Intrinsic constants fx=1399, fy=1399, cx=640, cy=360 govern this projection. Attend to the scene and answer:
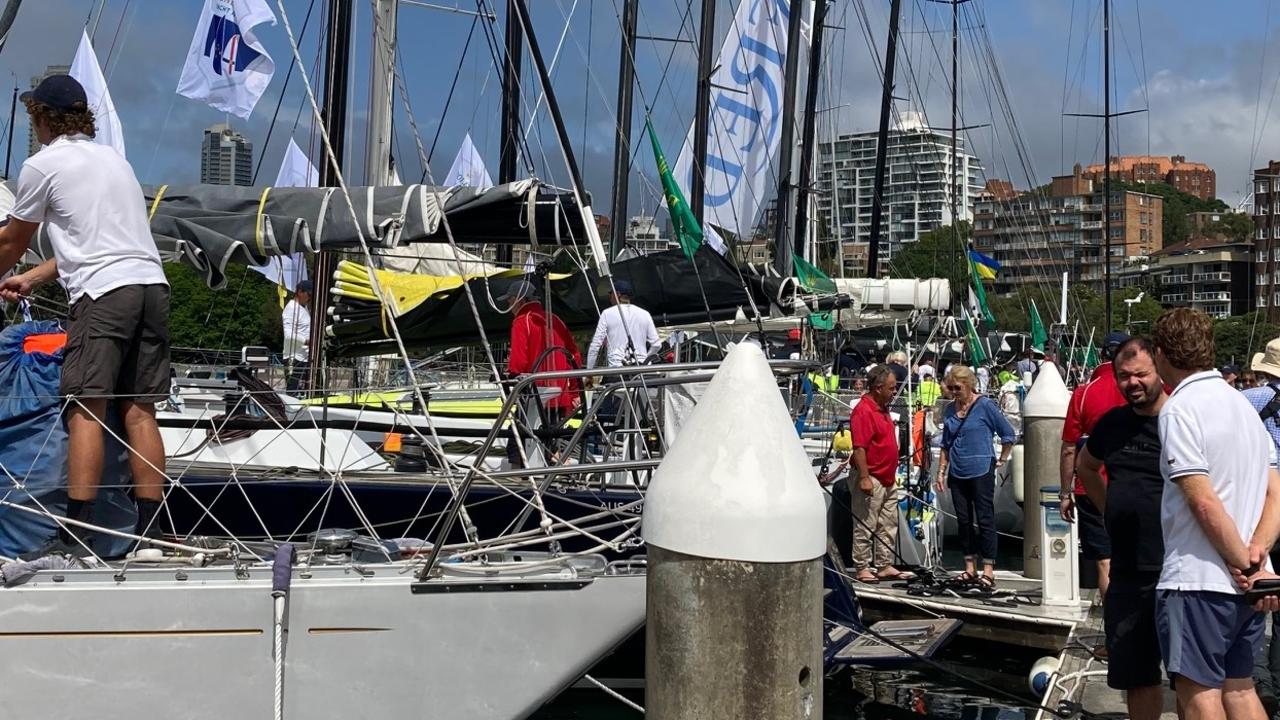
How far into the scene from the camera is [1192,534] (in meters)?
4.27

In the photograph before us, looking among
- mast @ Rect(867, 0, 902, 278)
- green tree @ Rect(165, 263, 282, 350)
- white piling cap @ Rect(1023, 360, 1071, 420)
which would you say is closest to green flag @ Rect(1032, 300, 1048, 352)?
mast @ Rect(867, 0, 902, 278)

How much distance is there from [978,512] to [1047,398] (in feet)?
2.97

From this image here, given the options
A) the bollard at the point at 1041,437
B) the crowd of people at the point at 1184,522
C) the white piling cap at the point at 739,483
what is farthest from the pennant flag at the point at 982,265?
the white piling cap at the point at 739,483

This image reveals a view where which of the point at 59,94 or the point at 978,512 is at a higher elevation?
the point at 59,94

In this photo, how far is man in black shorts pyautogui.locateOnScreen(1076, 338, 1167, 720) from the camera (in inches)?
187

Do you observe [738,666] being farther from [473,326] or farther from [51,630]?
[473,326]

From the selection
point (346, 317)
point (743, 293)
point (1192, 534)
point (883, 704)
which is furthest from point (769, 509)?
point (346, 317)

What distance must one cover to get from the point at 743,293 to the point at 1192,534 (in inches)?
224

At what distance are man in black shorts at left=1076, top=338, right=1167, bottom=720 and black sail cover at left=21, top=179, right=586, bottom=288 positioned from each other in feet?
12.2

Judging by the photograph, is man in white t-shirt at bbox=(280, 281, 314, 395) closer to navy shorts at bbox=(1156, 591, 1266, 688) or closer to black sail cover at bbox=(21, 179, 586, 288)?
black sail cover at bbox=(21, 179, 586, 288)

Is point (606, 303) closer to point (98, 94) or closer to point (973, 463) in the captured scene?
point (973, 463)

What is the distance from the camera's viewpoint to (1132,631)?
190 inches

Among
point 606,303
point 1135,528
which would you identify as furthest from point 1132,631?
point 606,303

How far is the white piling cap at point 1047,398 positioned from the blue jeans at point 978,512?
45 centimetres
